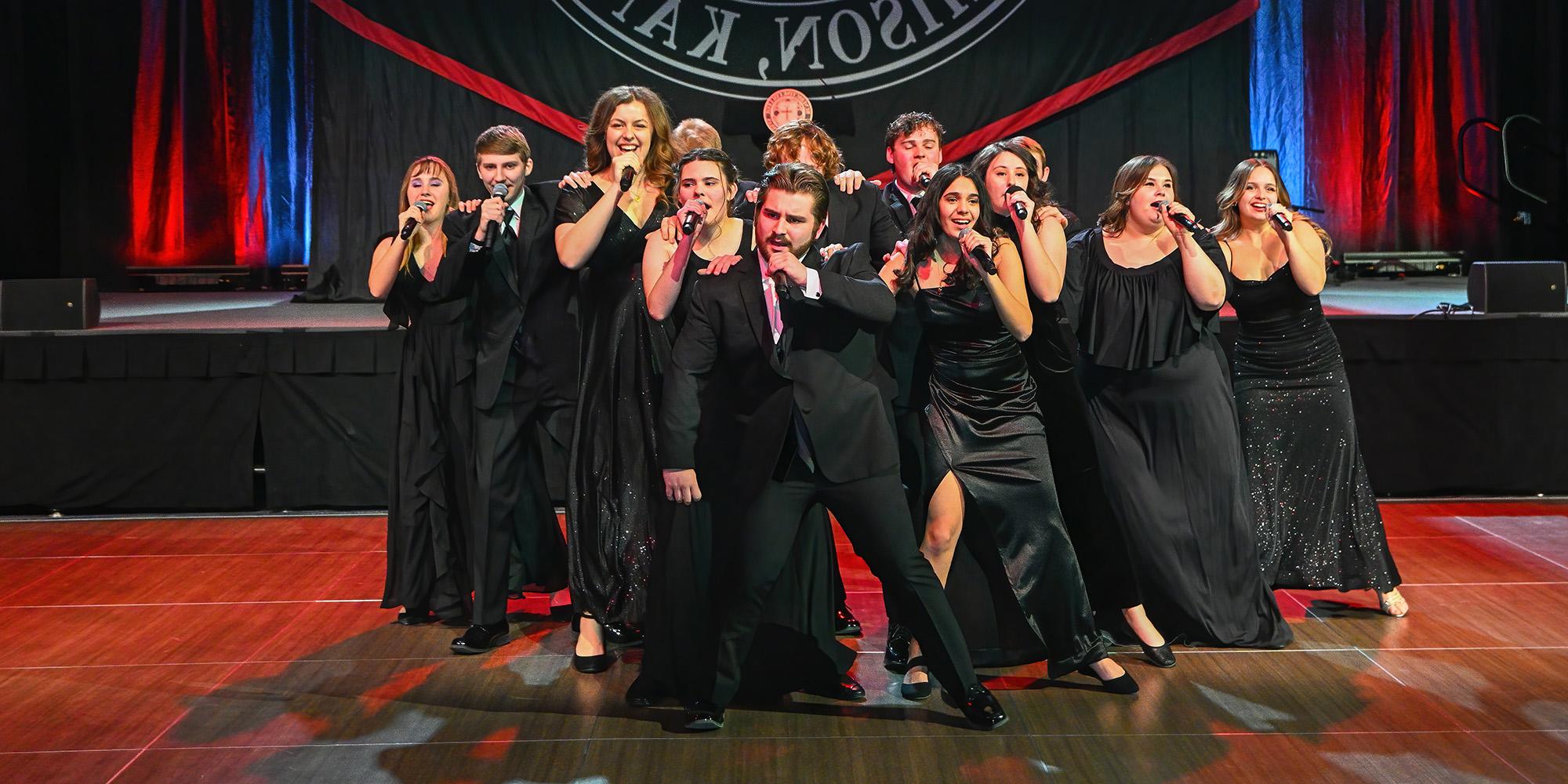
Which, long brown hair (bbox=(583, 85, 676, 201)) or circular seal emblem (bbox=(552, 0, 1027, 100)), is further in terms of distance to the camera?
circular seal emblem (bbox=(552, 0, 1027, 100))

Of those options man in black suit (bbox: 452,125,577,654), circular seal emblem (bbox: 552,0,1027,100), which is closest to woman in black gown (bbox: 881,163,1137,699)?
man in black suit (bbox: 452,125,577,654)

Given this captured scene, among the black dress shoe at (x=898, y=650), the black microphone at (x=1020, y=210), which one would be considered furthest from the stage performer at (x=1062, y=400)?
the black dress shoe at (x=898, y=650)

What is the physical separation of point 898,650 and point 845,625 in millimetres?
425

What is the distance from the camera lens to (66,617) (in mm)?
4594

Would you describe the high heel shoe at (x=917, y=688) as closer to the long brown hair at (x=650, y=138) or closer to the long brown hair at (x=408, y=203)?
the long brown hair at (x=650, y=138)

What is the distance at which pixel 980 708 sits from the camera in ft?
11.2

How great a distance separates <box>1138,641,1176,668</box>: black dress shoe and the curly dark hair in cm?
125

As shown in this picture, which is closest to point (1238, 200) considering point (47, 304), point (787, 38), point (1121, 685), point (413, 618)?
point (1121, 685)

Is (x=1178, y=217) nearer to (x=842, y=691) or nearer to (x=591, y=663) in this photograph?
(x=842, y=691)

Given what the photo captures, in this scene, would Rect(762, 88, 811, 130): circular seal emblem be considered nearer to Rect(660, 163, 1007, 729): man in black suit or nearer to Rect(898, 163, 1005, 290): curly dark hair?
Rect(898, 163, 1005, 290): curly dark hair

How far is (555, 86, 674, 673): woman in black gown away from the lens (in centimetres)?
397

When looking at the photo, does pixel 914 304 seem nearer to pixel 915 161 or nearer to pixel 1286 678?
pixel 915 161

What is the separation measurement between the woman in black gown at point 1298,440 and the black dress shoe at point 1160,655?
0.66 m

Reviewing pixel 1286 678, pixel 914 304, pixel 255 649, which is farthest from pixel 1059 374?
pixel 255 649
